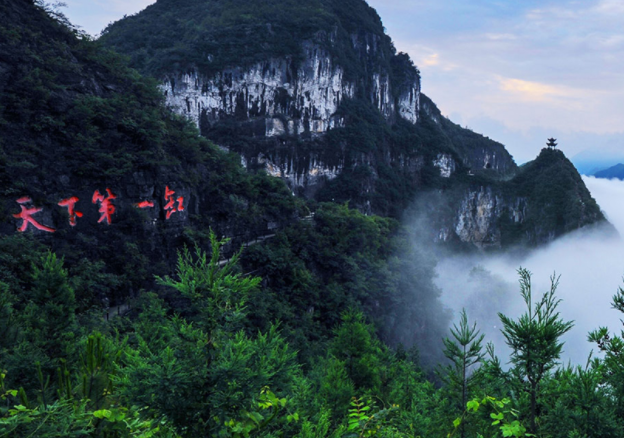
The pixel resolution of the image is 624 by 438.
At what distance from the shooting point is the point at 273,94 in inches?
1596

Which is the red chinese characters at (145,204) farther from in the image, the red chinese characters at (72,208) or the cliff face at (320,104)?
the cliff face at (320,104)

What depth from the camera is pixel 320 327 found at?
55.6ft

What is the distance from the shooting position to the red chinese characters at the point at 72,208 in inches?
446

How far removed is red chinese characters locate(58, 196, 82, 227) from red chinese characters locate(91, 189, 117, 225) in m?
0.59

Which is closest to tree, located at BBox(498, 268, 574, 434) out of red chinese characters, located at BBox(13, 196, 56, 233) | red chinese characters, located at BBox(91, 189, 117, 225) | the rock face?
red chinese characters, located at BBox(13, 196, 56, 233)

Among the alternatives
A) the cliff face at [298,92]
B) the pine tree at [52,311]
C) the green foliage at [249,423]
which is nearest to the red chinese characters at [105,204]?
the pine tree at [52,311]

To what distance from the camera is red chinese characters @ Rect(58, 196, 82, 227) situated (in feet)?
37.2

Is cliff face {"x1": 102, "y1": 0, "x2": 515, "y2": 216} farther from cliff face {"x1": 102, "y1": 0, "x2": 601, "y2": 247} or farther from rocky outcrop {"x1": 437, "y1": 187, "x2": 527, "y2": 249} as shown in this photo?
rocky outcrop {"x1": 437, "y1": 187, "x2": 527, "y2": 249}

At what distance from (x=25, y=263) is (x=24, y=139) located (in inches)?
174

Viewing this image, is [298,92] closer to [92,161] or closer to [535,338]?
[92,161]

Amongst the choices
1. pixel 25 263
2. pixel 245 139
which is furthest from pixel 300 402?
pixel 245 139

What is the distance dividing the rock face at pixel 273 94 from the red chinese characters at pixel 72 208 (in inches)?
954

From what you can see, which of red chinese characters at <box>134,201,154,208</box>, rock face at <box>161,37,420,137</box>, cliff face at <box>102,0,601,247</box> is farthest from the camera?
cliff face at <box>102,0,601,247</box>

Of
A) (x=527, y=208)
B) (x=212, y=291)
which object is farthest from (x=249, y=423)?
(x=527, y=208)
